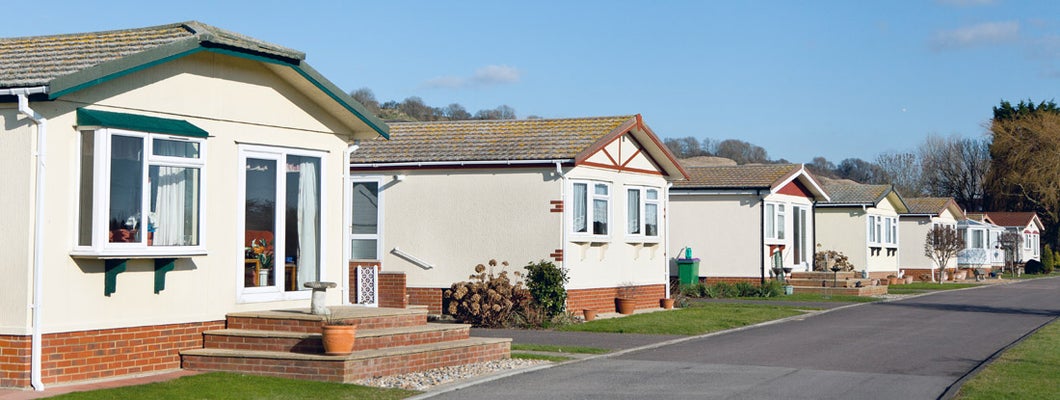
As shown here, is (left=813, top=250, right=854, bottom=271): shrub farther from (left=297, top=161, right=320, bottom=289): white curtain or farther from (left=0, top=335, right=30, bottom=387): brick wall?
(left=0, top=335, right=30, bottom=387): brick wall

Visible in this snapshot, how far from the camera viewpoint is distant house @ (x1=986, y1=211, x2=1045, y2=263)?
223ft

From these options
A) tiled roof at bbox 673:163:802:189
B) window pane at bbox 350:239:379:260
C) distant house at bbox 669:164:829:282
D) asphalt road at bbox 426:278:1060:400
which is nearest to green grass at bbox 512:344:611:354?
asphalt road at bbox 426:278:1060:400

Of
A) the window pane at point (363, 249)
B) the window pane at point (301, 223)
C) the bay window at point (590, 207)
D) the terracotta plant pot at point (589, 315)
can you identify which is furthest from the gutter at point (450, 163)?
the window pane at point (301, 223)

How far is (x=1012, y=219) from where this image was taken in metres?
69.8

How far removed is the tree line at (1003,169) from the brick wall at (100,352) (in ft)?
216

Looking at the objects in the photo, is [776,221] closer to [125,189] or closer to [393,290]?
[393,290]

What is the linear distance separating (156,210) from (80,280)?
111 centimetres

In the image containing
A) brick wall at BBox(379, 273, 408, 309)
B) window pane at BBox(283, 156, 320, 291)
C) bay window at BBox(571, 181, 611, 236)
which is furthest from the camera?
bay window at BBox(571, 181, 611, 236)

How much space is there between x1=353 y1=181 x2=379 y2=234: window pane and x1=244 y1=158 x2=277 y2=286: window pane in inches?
347

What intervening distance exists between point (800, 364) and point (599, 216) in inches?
350

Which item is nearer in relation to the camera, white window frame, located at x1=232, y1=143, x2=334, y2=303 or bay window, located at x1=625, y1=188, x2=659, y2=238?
white window frame, located at x1=232, y1=143, x2=334, y2=303

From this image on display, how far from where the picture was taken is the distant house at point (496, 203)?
21906 millimetres

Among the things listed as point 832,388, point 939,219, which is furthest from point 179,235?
point 939,219

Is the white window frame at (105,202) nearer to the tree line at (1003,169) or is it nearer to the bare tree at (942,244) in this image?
the bare tree at (942,244)
